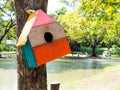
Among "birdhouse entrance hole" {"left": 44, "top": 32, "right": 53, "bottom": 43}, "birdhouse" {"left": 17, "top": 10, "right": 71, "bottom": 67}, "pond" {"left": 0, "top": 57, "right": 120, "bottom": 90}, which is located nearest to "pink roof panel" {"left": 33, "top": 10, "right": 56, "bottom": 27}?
"birdhouse" {"left": 17, "top": 10, "right": 71, "bottom": 67}

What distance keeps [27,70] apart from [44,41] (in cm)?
35

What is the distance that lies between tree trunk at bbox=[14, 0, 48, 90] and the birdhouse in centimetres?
16

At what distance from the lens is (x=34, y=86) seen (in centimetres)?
280

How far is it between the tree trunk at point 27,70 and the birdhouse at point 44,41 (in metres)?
0.16

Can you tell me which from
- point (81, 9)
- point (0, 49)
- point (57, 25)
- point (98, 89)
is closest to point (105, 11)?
point (81, 9)

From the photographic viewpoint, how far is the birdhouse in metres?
2.55

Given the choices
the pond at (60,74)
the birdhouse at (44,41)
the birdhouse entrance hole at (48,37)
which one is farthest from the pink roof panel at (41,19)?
the pond at (60,74)

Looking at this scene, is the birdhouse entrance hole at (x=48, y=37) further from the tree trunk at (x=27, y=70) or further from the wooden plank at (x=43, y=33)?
the tree trunk at (x=27, y=70)

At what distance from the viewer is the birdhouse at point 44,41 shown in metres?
2.55

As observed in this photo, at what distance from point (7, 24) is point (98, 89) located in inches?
942

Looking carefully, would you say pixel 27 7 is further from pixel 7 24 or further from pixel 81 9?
pixel 7 24

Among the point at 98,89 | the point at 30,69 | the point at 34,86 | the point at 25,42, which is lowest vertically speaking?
the point at 98,89

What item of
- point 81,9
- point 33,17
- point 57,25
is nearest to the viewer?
point 33,17

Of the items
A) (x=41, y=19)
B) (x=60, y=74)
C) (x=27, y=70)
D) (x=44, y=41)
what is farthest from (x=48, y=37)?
(x=60, y=74)
